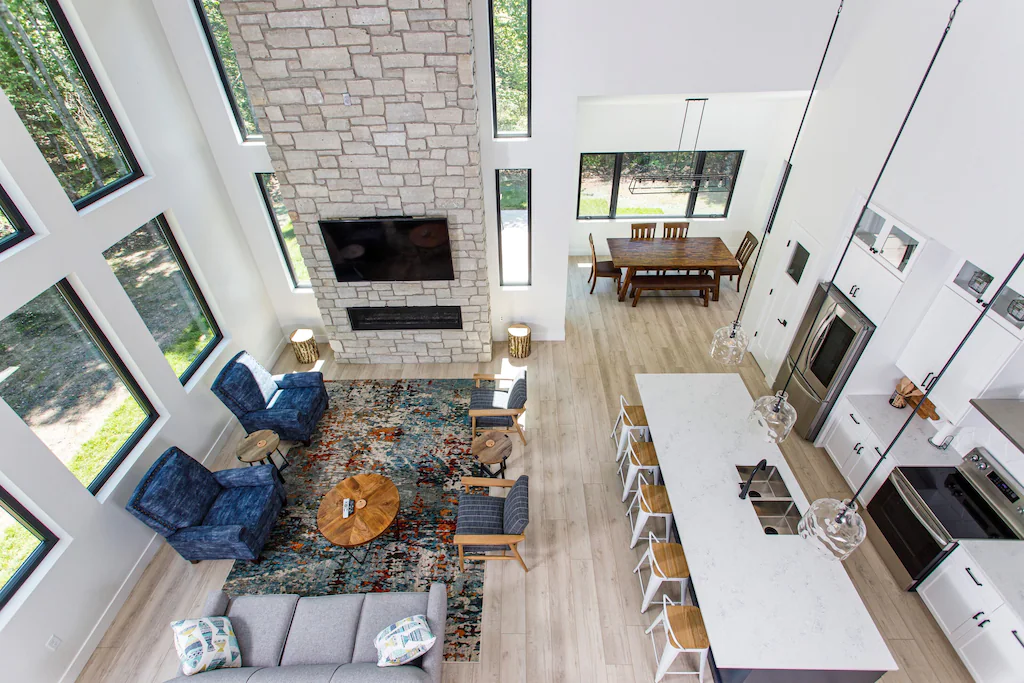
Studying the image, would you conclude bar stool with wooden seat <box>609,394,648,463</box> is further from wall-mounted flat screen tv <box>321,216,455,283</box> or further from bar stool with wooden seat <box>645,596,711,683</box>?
wall-mounted flat screen tv <box>321,216,455,283</box>

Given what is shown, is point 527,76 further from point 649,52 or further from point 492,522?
point 492,522

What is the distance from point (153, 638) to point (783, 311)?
744 centimetres

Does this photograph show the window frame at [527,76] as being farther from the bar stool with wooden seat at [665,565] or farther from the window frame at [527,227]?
the bar stool with wooden seat at [665,565]

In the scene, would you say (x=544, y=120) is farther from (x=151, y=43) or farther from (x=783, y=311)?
(x=151, y=43)

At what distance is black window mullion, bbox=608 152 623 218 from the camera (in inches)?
358

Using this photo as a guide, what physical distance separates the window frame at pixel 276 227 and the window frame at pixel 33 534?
12.1ft

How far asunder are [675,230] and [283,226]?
6571mm

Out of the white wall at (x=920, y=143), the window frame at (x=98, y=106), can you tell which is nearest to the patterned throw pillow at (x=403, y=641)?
the window frame at (x=98, y=106)

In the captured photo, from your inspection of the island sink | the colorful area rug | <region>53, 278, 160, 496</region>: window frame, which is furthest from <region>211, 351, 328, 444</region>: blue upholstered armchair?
the island sink

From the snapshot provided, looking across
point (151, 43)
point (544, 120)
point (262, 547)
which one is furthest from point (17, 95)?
point (544, 120)

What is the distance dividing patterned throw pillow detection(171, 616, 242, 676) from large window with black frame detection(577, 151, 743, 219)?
837cm

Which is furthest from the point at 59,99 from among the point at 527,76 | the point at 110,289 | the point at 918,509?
the point at 918,509

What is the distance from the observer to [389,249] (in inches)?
242

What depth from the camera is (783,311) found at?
6.22 meters
